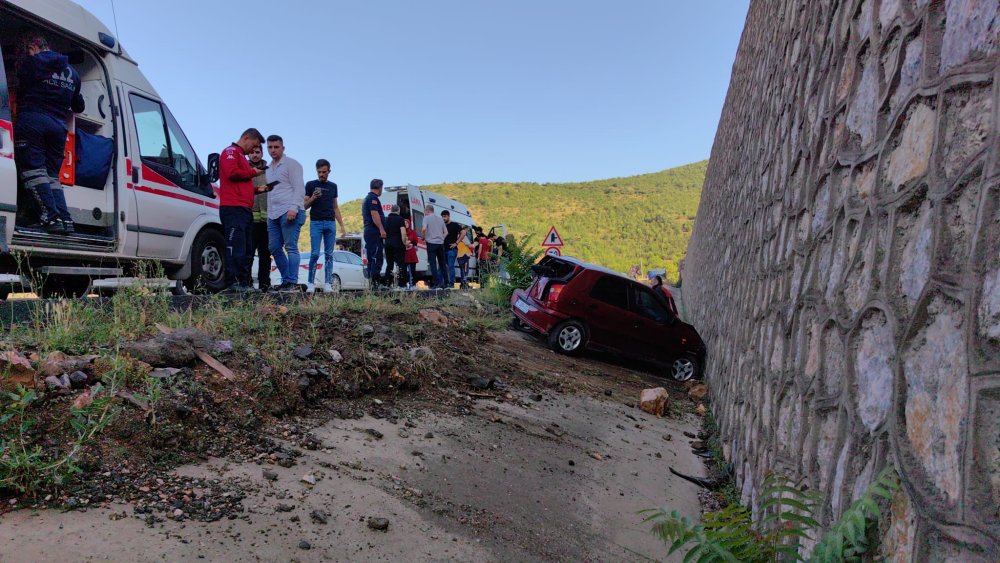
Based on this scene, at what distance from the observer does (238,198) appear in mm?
6859

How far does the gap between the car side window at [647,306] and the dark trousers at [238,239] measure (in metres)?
5.72

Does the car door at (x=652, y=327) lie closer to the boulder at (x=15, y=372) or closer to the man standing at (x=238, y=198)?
the man standing at (x=238, y=198)

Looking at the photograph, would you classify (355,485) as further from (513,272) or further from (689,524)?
(513,272)

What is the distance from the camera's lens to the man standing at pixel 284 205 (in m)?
7.33

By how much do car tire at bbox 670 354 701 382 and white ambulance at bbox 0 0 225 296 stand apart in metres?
7.03

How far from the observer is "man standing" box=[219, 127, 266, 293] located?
6711mm

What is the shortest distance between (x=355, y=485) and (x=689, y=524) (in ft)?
5.39

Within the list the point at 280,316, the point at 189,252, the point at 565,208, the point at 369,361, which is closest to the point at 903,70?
the point at 369,361

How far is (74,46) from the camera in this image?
6598 mm

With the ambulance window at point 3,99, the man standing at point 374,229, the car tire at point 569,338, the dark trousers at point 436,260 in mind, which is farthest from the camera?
the dark trousers at point 436,260

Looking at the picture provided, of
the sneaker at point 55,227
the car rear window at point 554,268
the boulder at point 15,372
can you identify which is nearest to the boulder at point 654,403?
the car rear window at point 554,268

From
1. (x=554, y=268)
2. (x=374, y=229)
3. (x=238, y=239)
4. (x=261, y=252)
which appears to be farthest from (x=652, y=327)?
(x=238, y=239)

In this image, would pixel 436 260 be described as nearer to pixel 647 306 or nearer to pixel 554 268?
Answer: pixel 554 268

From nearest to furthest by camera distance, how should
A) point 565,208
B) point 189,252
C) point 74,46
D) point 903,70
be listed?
point 903,70 < point 74,46 < point 189,252 < point 565,208
